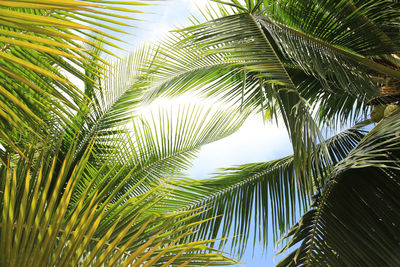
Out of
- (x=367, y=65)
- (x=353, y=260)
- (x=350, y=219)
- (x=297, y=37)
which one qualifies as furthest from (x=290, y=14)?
(x=353, y=260)

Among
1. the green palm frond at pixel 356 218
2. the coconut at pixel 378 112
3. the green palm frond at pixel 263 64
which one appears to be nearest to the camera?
the green palm frond at pixel 263 64

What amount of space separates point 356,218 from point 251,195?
3.59 feet

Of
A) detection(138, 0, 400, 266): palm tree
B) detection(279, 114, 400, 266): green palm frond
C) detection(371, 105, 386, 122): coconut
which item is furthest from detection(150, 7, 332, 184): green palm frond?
detection(371, 105, 386, 122): coconut

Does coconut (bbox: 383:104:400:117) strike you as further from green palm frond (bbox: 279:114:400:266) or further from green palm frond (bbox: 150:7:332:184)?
green palm frond (bbox: 150:7:332:184)

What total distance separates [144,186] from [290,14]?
1.85 metres

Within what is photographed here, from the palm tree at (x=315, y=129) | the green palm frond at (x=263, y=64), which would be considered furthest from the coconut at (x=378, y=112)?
→ the green palm frond at (x=263, y=64)

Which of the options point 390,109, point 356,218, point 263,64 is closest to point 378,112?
point 390,109

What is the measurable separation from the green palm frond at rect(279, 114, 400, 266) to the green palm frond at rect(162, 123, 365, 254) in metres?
0.42

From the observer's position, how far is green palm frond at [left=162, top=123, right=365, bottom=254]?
3.70 metres

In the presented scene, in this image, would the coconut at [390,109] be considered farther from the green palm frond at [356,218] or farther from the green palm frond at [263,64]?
the green palm frond at [263,64]

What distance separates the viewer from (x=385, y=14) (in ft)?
9.36

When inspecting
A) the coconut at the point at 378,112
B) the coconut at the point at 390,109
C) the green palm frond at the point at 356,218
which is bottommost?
the green palm frond at the point at 356,218

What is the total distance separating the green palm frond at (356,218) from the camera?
275 cm

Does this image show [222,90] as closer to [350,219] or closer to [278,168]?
[278,168]
